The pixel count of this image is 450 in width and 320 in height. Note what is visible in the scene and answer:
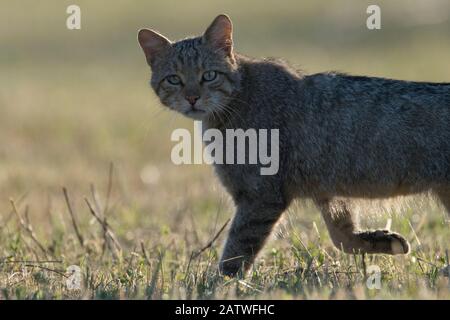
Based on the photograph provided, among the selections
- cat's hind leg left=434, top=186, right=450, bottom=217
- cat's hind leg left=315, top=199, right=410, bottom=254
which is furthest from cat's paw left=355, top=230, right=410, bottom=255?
cat's hind leg left=434, top=186, right=450, bottom=217

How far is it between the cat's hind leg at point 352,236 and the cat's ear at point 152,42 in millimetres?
1701

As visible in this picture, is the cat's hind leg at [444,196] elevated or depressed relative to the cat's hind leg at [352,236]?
elevated

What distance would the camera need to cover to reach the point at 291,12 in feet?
90.8

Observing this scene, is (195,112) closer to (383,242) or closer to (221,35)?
(221,35)

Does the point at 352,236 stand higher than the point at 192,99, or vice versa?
the point at 192,99

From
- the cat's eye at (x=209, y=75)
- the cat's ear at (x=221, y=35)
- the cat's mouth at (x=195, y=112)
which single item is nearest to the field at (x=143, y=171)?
the cat's mouth at (x=195, y=112)

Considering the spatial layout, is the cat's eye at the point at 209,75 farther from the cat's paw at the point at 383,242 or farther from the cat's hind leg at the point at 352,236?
the cat's paw at the point at 383,242

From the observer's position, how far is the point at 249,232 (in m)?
6.30

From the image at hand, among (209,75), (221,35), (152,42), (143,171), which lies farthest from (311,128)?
(143,171)

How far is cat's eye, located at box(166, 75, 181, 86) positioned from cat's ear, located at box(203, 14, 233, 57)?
37 cm

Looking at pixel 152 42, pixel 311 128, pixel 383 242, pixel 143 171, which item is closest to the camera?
pixel 311 128

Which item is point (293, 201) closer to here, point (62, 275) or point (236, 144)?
point (236, 144)

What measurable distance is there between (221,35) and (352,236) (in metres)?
1.84

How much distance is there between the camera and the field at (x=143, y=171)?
5.82 meters
